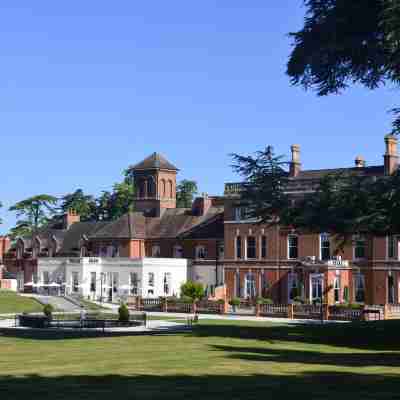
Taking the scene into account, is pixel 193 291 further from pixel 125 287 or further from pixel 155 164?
pixel 155 164

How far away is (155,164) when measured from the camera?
88.6 meters

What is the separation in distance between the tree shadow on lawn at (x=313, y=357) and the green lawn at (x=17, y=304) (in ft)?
130

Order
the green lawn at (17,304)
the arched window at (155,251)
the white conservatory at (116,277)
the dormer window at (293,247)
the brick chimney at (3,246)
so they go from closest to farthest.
→ 1. the green lawn at (17,304)
2. the dormer window at (293,247)
3. the white conservatory at (116,277)
4. the arched window at (155,251)
5. the brick chimney at (3,246)

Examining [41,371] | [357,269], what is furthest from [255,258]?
[41,371]

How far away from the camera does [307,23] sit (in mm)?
33281

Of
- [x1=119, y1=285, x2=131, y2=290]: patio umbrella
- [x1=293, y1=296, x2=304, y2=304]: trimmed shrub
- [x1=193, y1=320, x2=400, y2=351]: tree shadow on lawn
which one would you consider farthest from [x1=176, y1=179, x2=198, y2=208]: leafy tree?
[x1=193, y1=320, x2=400, y2=351]: tree shadow on lawn

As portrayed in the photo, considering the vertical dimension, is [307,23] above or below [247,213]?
above

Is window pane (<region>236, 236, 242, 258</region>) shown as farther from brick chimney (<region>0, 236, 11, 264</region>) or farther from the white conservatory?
brick chimney (<region>0, 236, 11, 264</region>)

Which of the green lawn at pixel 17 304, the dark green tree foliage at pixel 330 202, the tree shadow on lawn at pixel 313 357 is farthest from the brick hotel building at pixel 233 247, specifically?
the tree shadow on lawn at pixel 313 357

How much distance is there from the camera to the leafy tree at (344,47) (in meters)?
30.3

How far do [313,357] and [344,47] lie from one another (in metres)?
11.6

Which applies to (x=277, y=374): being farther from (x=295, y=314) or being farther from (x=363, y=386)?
(x=295, y=314)

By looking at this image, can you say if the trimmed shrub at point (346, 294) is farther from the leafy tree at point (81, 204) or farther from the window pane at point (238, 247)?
the leafy tree at point (81, 204)

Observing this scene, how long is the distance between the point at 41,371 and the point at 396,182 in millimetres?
15702
